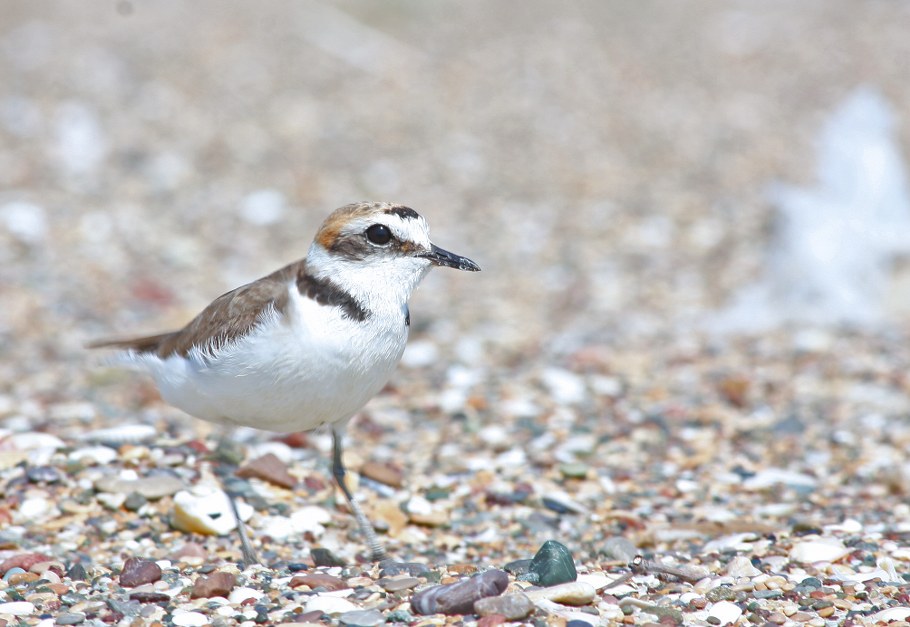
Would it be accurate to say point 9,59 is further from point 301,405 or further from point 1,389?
point 301,405

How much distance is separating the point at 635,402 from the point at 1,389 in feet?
12.0

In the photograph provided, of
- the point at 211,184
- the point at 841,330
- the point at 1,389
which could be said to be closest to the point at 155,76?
the point at 211,184

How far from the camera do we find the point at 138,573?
370 cm

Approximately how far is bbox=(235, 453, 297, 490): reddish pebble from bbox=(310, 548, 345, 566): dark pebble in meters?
0.73

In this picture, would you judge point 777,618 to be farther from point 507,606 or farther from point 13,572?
point 13,572

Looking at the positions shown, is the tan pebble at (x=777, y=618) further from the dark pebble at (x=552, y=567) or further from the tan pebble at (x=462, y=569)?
the tan pebble at (x=462, y=569)

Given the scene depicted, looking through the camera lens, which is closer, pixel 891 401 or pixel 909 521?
pixel 909 521

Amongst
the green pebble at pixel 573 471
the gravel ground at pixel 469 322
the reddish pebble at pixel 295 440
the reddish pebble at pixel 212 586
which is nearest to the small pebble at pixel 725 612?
the gravel ground at pixel 469 322

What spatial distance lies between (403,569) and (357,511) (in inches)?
20.2

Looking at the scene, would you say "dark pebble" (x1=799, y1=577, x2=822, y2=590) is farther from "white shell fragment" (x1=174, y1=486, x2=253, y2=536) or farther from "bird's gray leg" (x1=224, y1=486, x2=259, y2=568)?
A: "white shell fragment" (x1=174, y1=486, x2=253, y2=536)

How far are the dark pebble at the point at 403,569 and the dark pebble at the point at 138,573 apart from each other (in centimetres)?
78

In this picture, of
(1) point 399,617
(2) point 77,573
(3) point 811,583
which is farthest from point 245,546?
(3) point 811,583

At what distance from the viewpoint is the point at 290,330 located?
362 cm

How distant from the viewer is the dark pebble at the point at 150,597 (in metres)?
3.51
